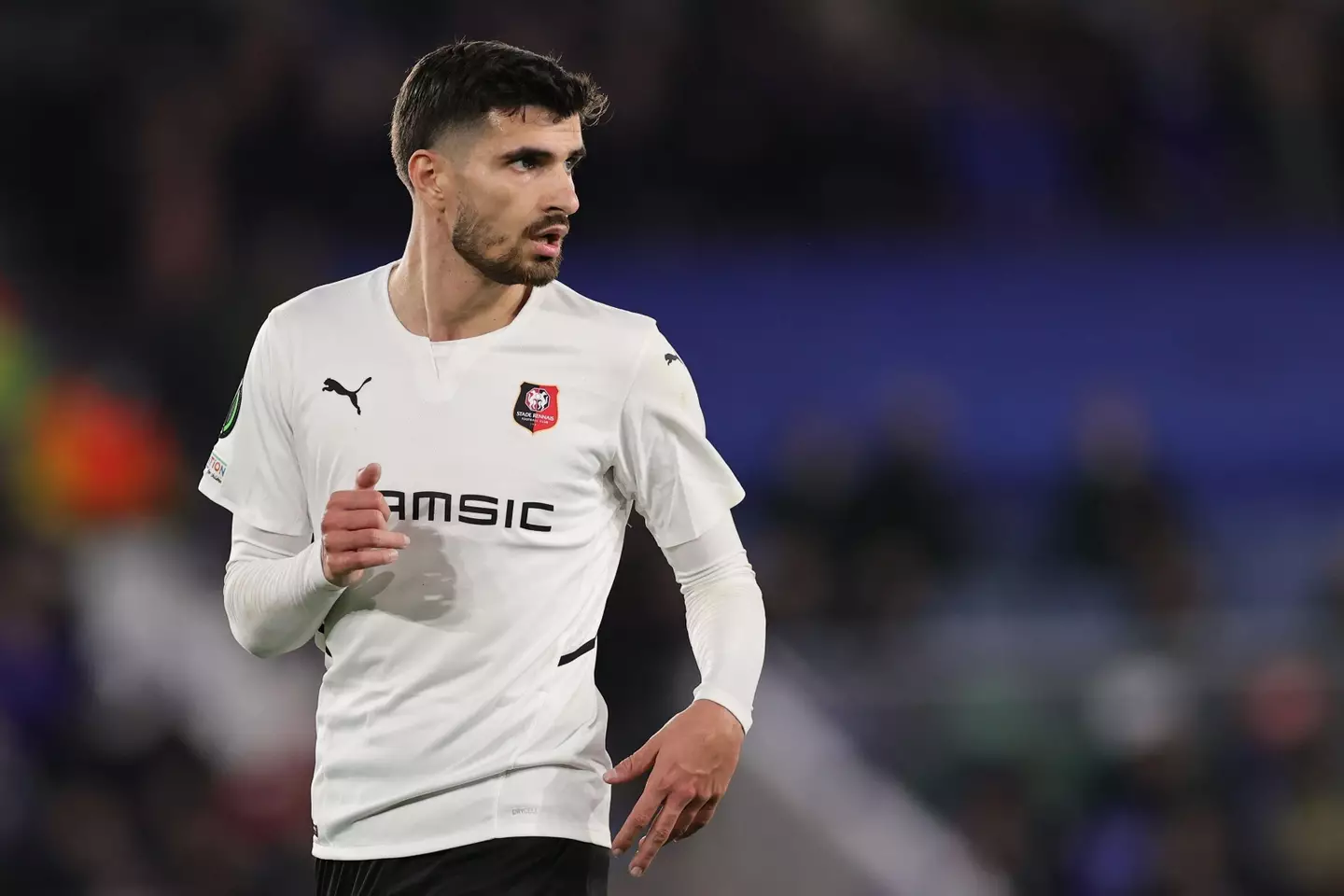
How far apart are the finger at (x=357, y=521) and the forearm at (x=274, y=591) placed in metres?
0.16

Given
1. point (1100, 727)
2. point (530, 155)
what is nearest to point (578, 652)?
point (530, 155)

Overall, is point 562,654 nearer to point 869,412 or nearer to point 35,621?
point 35,621

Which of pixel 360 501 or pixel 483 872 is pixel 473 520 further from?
pixel 483 872

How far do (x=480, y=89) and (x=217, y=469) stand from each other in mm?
869

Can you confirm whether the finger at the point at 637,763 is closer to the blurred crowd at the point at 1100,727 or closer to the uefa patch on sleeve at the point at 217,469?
the uefa patch on sleeve at the point at 217,469

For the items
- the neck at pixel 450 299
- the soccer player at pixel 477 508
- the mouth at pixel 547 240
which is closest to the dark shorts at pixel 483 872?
the soccer player at pixel 477 508

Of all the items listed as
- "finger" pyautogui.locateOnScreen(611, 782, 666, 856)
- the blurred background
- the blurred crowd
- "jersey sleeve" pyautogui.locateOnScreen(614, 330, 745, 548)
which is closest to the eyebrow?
"jersey sleeve" pyautogui.locateOnScreen(614, 330, 745, 548)

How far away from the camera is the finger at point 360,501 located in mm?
3182

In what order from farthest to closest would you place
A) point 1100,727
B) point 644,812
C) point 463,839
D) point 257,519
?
point 1100,727 → point 257,519 → point 463,839 → point 644,812

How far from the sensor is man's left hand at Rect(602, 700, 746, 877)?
10.4 feet

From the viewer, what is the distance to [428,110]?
11.9 ft

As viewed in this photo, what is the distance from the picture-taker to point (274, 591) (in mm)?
3453

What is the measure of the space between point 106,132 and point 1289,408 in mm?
5817

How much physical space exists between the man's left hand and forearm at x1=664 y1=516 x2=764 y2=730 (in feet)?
0.29
